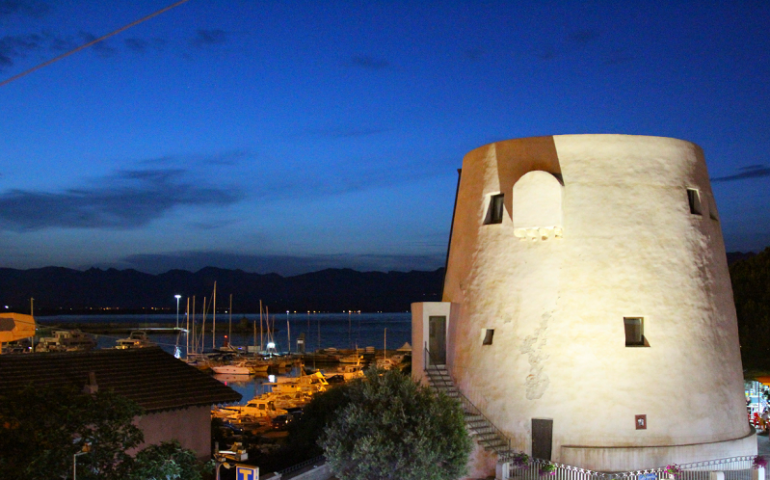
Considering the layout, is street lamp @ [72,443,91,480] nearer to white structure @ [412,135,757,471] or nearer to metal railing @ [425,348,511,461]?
metal railing @ [425,348,511,461]

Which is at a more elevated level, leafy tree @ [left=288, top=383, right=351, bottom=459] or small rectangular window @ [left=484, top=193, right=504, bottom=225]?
small rectangular window @ [left=484, top=193, right=504, bottom=225]

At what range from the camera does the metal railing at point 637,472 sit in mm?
19703

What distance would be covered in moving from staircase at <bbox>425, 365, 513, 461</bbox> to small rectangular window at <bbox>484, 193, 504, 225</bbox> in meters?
5.13

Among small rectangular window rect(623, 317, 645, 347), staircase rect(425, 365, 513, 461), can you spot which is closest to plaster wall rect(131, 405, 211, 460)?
staircase rect(425, 365, 513, 461)

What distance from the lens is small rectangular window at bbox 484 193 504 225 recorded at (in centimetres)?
2377

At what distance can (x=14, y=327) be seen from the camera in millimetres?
26922

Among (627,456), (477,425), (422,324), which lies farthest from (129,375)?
(627,456)

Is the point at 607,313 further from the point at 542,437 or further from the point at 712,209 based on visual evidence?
the point at 712,209

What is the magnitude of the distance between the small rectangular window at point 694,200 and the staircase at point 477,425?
8827 millimetres

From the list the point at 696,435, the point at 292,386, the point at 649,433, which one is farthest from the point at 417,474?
the point at 292,386

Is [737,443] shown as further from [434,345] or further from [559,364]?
[434,345]

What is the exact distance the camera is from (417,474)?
1791 centimetres

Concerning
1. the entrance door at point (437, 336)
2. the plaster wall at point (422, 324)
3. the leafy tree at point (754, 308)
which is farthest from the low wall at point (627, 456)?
the leafy tree at point (754, 308)

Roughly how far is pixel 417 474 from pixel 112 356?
9.31 m
